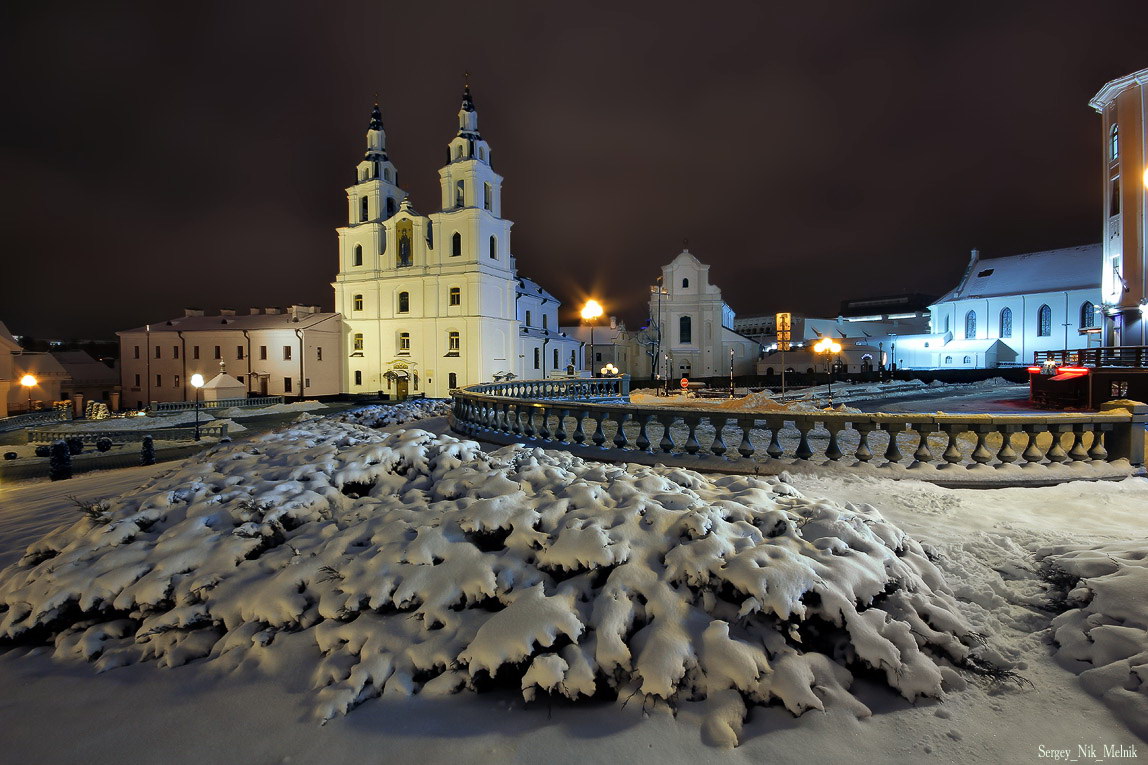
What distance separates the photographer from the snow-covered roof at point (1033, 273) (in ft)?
165

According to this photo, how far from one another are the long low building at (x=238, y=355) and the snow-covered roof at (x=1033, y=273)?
6832 cm

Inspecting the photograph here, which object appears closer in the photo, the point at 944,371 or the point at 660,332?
the point at 944,371

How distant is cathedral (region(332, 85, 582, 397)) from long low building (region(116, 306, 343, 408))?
101 inches

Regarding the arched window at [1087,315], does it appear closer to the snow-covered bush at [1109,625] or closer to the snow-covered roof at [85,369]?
the snow-covered bush at [1109,625]

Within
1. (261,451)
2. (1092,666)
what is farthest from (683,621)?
(261,451)

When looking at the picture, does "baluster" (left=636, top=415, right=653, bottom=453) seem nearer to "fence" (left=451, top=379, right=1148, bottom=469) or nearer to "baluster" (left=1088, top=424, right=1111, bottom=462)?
"fence" (left=451, top=379, right=1148, bottom=469)

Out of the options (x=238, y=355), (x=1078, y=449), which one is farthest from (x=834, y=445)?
(x=238, y=355)

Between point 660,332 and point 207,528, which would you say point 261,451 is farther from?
point 660,332

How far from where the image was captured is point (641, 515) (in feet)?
13.9

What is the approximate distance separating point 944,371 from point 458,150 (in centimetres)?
4972

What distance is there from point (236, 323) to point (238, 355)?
4.02m

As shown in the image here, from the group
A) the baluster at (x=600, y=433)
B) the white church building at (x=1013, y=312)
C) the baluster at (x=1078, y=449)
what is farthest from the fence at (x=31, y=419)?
the white church building at (x=1013, y=312)

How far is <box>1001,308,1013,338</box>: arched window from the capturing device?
53531 millimetres

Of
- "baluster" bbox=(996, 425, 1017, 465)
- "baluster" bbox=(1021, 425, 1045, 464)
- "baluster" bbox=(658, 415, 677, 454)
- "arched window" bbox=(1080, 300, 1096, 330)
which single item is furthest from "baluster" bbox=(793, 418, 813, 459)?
"arched window" bbox=(1080, 300, 1096, 330)
